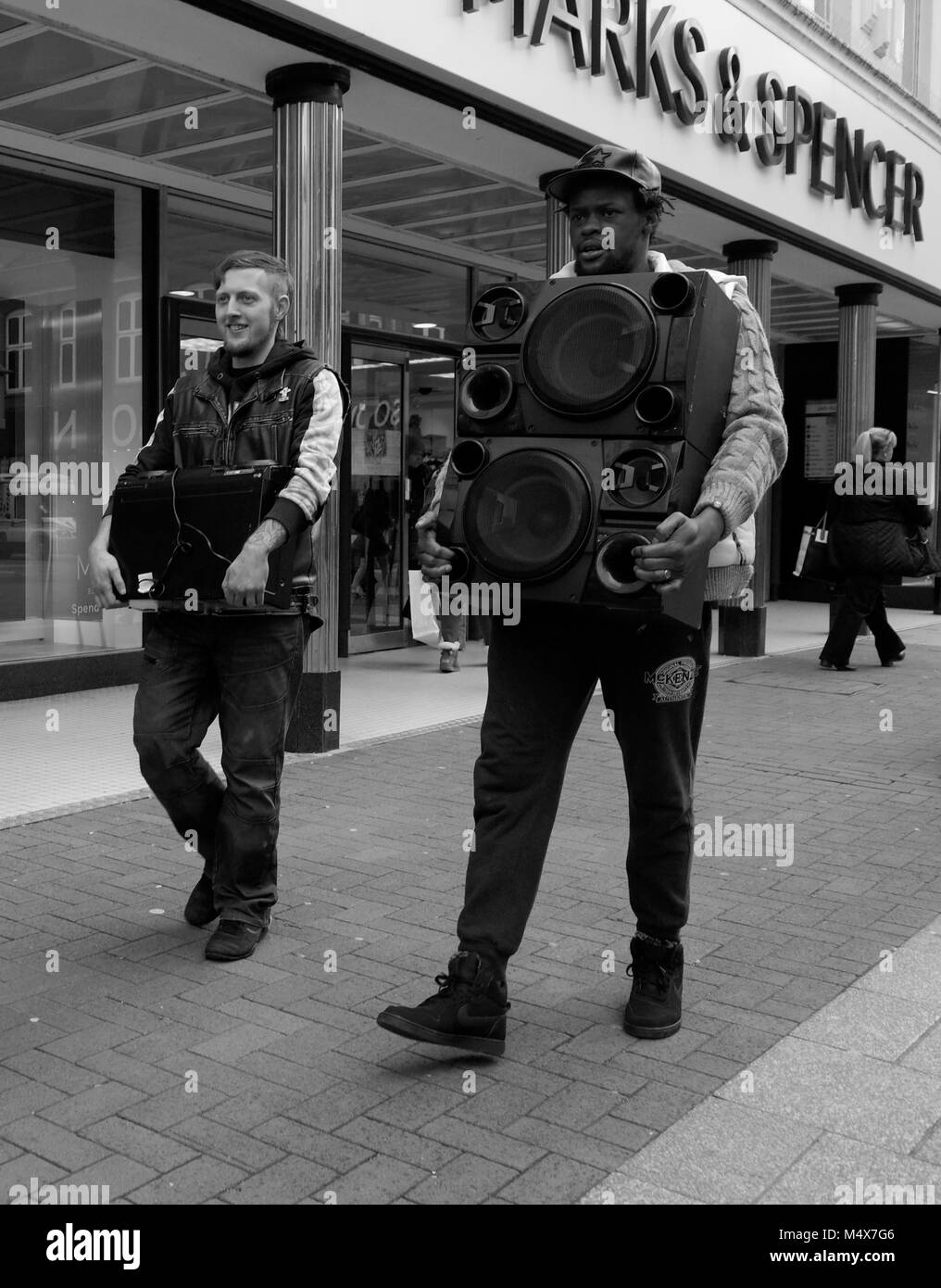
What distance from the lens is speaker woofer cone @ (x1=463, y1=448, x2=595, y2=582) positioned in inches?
121

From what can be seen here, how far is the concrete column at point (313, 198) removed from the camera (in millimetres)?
7059

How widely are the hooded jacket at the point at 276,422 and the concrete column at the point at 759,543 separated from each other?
24.7ft

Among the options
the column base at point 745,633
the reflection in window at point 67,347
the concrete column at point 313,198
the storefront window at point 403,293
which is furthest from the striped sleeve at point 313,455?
the column base at point 745,633

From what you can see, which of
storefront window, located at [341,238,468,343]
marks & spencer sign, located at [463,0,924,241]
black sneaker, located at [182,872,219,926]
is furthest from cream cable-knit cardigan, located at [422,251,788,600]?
storefront window, located at [341,238,468,343]

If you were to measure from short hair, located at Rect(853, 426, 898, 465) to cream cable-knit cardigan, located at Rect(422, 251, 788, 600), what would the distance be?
8535 mm

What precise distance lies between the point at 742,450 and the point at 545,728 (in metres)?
0.80

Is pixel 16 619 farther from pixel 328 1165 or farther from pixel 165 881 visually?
pixel 328 1165

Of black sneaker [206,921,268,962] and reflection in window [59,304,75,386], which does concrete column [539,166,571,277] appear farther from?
black sneaker [206,921,268,962]

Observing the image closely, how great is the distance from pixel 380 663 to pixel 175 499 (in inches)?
295

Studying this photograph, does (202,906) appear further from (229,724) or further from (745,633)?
(745,633)

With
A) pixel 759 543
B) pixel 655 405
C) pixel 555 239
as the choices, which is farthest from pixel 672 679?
pixel 759 543

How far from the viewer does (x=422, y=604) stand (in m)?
11.1

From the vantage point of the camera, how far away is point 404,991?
12.7 ft

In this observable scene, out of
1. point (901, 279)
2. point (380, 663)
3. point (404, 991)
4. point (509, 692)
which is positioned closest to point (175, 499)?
point (509, 692)
